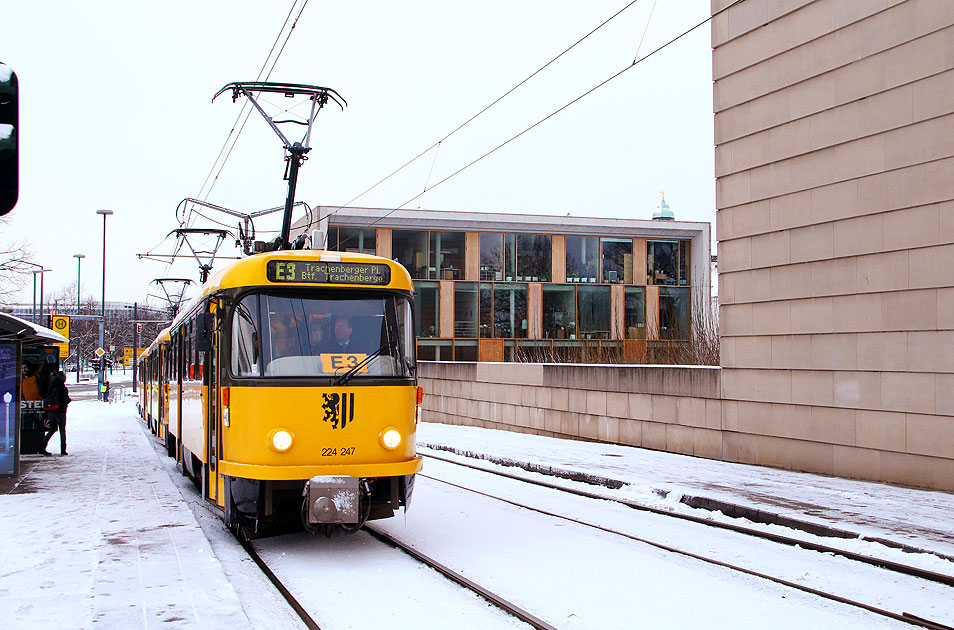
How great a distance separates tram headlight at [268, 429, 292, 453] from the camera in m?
8.19

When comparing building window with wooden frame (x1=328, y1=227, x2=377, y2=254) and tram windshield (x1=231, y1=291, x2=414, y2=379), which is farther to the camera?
building window with wooden frame (x1=328, y1=227, x2=377, y2=254)

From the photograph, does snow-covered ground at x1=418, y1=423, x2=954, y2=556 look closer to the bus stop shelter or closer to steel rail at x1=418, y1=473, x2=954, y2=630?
steel rail at x1=418, y1=473, x2=954, y2=630

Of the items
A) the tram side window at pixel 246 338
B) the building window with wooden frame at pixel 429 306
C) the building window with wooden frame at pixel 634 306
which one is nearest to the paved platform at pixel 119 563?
the tram side window at pixel 246 338

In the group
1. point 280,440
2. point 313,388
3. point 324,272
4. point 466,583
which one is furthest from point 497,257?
point 466,583

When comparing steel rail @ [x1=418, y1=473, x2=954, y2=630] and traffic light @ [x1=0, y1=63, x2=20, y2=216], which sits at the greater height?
traffic light @ [x1=0, y1=63, x2=20, y2=216]

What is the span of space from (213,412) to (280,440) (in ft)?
5.04

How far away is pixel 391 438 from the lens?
8562 mm

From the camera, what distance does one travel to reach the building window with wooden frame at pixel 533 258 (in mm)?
39844

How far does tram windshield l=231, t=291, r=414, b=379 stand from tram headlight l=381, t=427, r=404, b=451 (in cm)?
54

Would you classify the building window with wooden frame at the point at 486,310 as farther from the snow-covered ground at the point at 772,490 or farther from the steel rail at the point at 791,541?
the steel rail at the point at 791,541

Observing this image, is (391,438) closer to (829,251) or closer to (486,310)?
(829,251)

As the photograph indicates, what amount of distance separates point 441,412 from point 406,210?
13286 mm

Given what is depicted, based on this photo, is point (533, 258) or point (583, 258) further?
point (583, 258)

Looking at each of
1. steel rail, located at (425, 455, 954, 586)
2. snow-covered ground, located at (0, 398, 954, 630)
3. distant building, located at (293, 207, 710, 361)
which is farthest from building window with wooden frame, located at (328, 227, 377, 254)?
steel rail, located at (425, 455, 954, 586)
